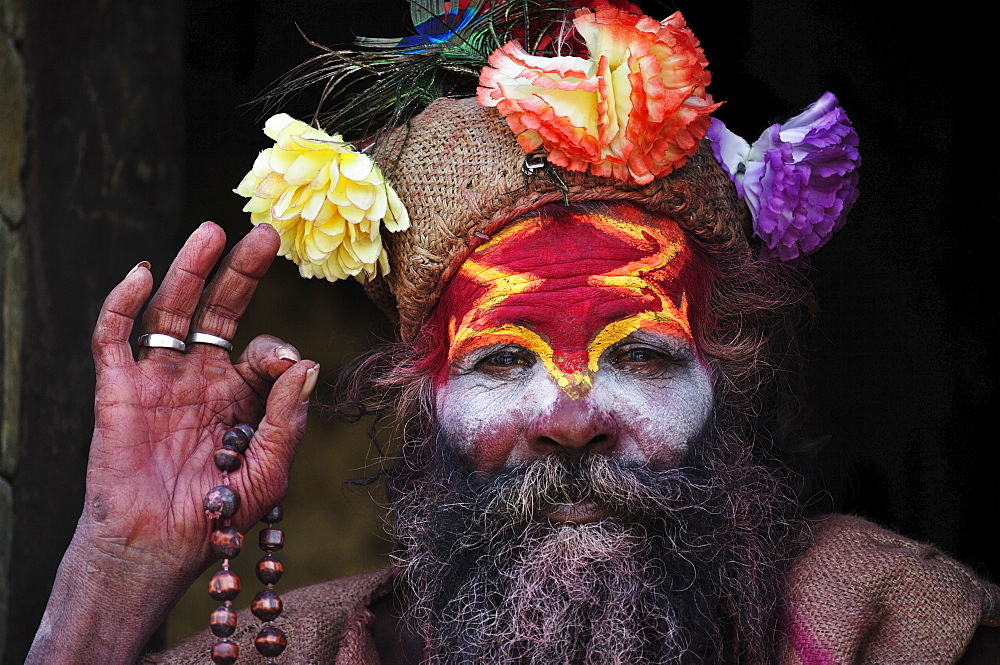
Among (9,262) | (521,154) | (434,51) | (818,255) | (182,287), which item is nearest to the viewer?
(182,287)

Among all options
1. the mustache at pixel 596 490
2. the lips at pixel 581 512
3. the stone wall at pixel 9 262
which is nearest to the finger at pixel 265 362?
the mustache at pixel 596 490

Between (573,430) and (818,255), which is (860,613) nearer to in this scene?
(573,430)

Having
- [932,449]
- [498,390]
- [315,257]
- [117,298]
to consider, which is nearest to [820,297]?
[932,449]

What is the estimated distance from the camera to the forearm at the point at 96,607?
2.51 meters

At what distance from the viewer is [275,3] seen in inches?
167

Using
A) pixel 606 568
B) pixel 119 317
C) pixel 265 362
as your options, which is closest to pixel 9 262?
pixel 119 317

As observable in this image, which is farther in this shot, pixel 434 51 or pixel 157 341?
pixel 434 51

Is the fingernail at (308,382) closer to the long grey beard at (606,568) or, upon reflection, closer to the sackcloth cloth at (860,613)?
the long grey beard at (606,568)

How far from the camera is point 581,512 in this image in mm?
2623

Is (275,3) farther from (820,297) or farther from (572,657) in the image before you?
(572,657)

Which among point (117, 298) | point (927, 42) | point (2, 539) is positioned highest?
Answer: point (927, 42)

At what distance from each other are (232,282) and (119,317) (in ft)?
0.88

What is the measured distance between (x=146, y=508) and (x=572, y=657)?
1.00 m

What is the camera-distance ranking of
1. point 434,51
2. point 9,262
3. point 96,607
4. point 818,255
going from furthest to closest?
point 818,255, point 9,262, point 434,51, point 96,607
